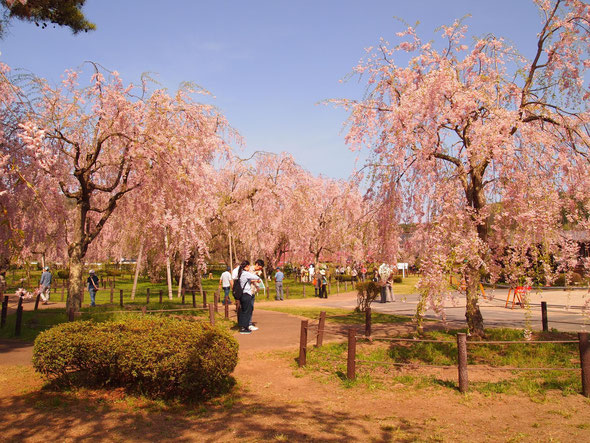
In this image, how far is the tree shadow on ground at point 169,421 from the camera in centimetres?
523

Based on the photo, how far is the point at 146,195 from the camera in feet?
41.7

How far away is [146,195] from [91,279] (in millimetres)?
9664

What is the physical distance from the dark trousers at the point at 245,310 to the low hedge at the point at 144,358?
4.51 metres

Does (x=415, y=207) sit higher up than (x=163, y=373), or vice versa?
(x=415, y=207)

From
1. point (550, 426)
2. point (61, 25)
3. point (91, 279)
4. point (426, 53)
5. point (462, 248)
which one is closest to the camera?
point (550, 426)

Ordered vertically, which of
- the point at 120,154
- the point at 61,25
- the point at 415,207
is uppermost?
the point at 61,25

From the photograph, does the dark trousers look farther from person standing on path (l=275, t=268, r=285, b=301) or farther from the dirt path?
person standing on path (l=275, t=268, r=285, b=301)

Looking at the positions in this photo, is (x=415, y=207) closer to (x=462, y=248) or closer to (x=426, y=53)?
(x=462, y=248)

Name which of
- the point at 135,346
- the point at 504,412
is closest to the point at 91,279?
the point at 135,346

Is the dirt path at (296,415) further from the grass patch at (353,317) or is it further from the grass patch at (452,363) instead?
the grass patch at (353,317)

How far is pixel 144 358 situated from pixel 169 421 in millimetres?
1020

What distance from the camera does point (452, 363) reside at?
881 centimetres

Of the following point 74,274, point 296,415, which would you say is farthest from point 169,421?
point 74,274

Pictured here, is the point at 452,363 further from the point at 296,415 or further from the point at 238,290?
the point at 238,290
